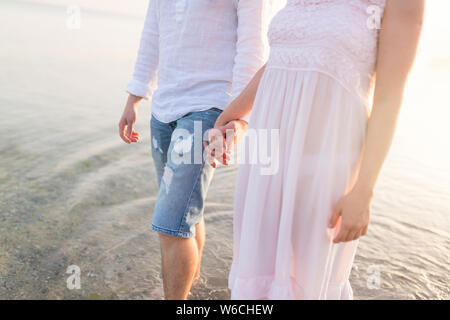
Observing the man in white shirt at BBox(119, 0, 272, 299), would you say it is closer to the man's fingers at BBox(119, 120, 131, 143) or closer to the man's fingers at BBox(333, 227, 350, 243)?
the man's fingers at BBox(119, 120, 131, 143)

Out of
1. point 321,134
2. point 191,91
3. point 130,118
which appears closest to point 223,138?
point 191,91

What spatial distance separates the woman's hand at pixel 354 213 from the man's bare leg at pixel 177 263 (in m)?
0.79

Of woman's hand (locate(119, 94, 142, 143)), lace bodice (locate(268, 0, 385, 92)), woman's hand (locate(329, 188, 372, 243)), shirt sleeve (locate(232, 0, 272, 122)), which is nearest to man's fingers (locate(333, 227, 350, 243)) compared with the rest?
woman's hand (locate(329, 188, 372, 243))

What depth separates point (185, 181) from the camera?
1.74 m

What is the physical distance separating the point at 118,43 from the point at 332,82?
1590cm

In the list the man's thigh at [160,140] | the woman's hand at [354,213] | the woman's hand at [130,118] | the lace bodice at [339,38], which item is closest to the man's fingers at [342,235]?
the woman's hand at [354,213]

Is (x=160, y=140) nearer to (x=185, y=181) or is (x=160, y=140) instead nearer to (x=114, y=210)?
(x=185, y=181)

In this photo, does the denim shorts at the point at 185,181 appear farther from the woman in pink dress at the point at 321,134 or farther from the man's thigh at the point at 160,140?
the woman in pink dress at the point at 321,134

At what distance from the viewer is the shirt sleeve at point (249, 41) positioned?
1803 millimetres

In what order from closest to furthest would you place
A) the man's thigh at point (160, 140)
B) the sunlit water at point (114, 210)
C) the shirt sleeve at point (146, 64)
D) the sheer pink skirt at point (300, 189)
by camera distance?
the sheer pink skirt at point (300, 189), the man's thigh at point (160, 140), the shirt sleeve at point (146, 64), the sunlit water at point (114, 210)

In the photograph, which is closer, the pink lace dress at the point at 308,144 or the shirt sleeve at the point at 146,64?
the pink lace dress at the point at 308,144

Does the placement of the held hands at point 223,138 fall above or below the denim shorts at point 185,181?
above

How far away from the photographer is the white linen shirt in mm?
1831

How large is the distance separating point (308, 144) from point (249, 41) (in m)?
0.73
